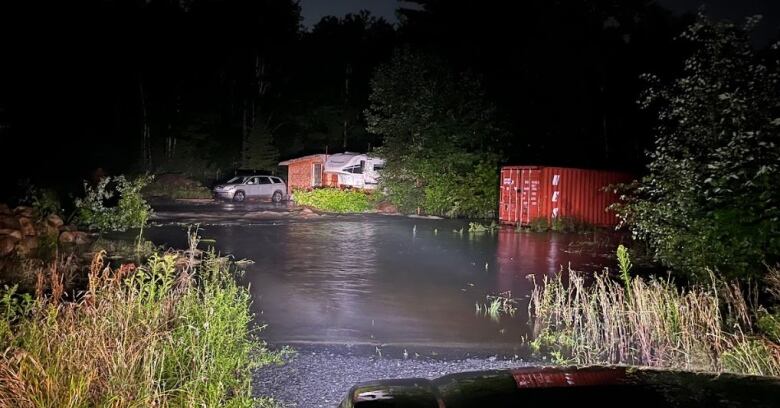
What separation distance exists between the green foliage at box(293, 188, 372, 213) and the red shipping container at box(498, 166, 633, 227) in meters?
9.65

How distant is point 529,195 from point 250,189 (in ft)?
65.5

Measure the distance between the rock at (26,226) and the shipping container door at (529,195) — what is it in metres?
15.6

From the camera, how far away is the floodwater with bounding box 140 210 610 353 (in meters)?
7.53

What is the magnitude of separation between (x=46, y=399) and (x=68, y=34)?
3944 centimetres

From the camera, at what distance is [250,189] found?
121 feet

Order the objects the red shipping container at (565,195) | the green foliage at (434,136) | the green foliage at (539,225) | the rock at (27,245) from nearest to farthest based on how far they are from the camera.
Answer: the rock at (27,245) → the green foliage at (539,225) → the red shipping container at (565,195) → the green foliage at (434,136)

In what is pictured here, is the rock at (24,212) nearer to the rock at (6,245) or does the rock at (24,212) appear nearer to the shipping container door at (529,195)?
the rock at (6,245)

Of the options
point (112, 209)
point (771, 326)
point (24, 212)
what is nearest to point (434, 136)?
point (112, 209)

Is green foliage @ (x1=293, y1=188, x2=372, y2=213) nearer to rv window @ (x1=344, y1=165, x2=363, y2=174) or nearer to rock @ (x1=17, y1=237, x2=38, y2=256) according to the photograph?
rv window @ (x1=344, y1=165, x2=363, y2=174)

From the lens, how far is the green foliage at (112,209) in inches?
675

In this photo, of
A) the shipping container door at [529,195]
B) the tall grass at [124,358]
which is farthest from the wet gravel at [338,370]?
the shipping container door at [529,195]

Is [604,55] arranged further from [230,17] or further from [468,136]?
[230,17]

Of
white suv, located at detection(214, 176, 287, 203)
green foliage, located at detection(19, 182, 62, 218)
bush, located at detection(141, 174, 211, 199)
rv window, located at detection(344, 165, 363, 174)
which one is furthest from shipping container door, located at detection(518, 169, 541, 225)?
bush, located at detection(141, 174, 211, 199)

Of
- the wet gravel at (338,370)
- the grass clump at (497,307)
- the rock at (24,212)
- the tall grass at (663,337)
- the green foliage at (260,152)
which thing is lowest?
the wet gravel at (338,370)
